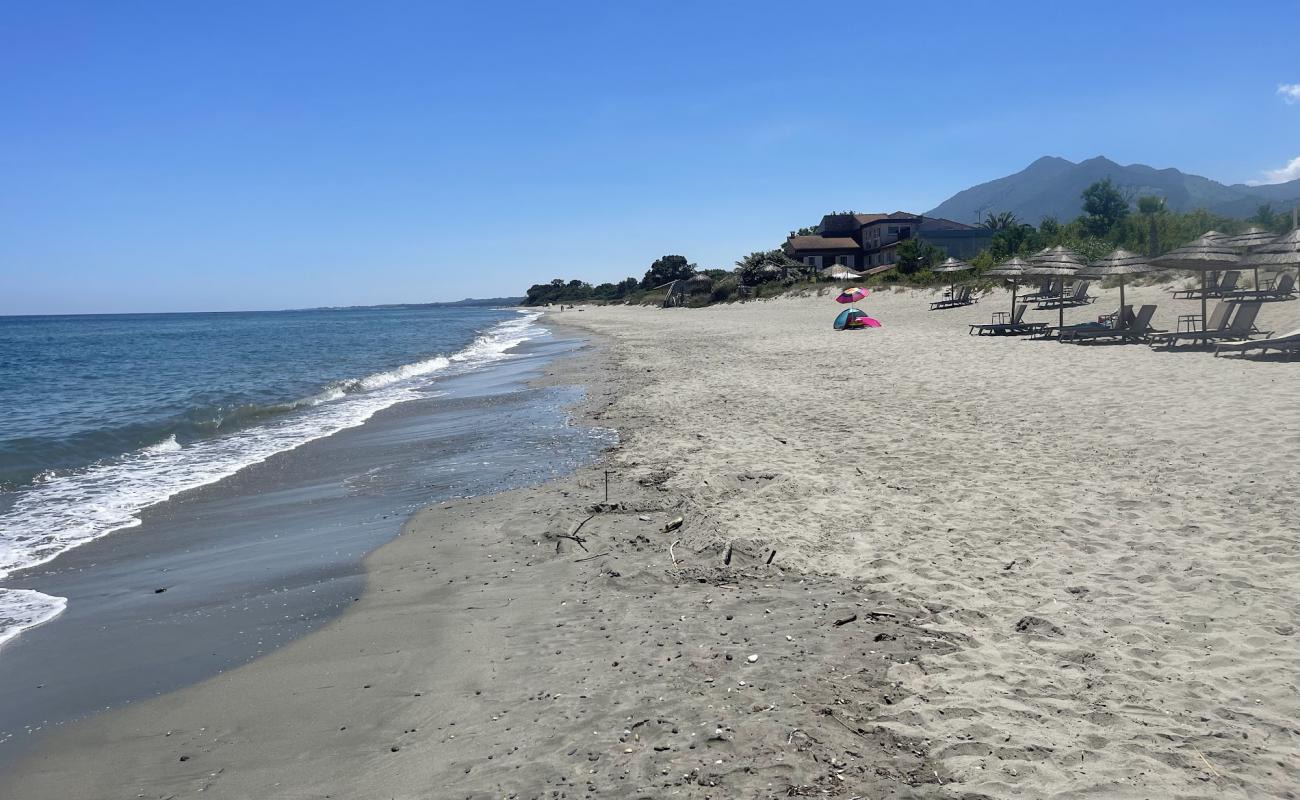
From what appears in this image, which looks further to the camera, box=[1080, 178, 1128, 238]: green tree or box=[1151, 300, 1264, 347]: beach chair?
box=[1080, 178, 1128, 238]: green tree

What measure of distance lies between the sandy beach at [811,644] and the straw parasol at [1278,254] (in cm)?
761

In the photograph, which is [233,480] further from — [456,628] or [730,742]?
[730,742]

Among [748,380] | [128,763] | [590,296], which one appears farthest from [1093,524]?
[590,296]

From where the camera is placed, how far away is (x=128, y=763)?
3.80 metres

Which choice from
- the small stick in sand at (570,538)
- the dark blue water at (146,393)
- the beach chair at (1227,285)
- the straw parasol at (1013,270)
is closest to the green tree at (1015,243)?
the beach chair at (1227,285)

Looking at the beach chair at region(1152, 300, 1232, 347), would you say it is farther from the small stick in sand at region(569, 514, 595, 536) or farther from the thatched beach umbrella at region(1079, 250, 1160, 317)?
the small stick in sand at region(569, 514, 595, 536)

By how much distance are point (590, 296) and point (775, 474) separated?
12868cm

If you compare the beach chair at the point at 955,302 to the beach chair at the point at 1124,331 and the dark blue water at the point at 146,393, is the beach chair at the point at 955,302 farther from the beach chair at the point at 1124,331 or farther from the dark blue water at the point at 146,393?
the dark blue water at the point at 146,393

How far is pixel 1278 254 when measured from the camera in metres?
14.4

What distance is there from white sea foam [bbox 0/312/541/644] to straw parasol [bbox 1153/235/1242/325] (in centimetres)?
1825

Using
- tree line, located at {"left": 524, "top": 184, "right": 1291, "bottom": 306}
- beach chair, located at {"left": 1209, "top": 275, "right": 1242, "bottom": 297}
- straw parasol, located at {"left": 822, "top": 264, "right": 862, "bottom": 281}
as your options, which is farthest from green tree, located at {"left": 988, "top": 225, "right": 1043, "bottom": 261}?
beach chair, located at {"left": 1209, "top": 275, "right": 1242, "bottom": 297}

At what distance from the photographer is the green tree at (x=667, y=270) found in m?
94.2

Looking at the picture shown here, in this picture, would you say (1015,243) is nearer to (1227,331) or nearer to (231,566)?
(1227,331)

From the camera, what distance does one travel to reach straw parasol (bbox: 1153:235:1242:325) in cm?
1567
